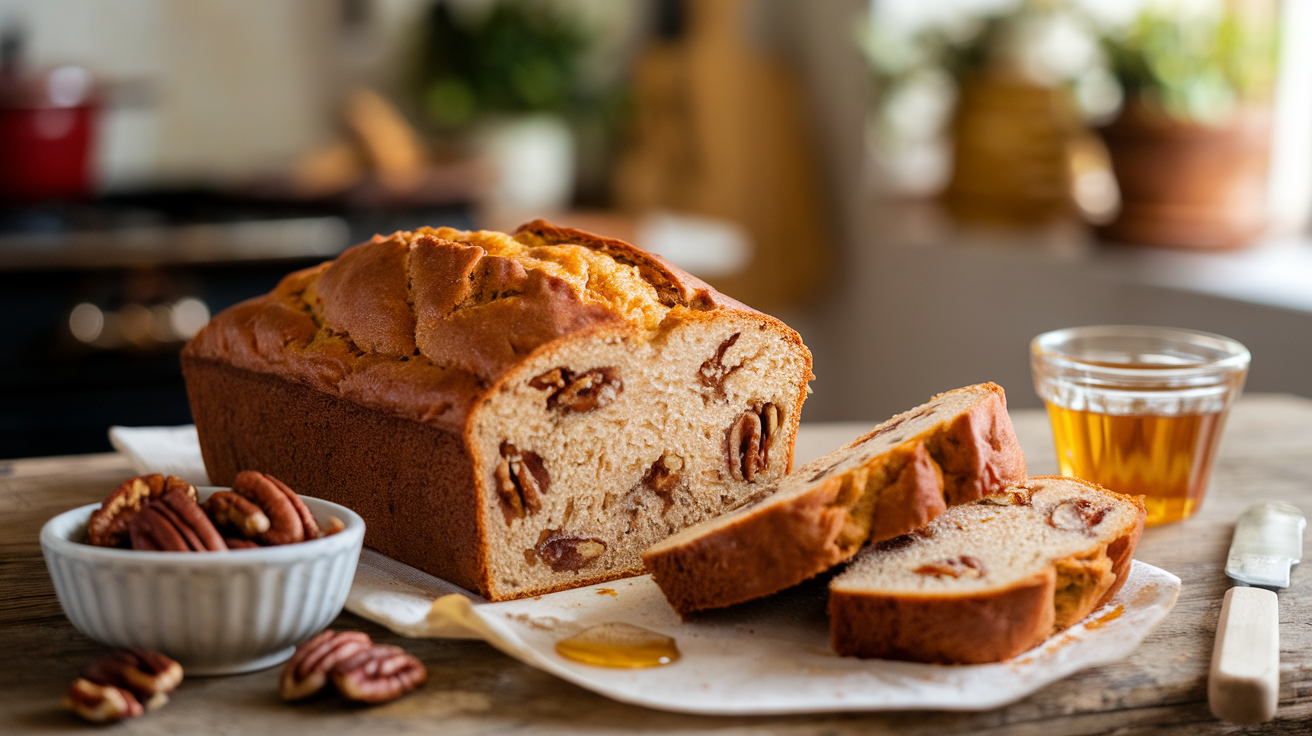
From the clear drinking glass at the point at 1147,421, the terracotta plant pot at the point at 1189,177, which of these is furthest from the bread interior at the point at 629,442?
the terracotta plant pot at the point at 1189,177

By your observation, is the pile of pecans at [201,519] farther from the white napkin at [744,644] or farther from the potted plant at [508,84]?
the potted plant at [508,84]

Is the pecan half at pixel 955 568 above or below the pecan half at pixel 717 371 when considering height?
below

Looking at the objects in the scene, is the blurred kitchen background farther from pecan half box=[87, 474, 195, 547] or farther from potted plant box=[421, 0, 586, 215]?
pecan half box=[87, 474, 195, 547]

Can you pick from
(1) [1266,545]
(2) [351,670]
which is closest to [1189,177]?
(1) [1266,545]

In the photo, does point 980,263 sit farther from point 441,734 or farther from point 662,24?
point 441,734

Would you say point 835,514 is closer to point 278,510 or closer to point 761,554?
point 761,554

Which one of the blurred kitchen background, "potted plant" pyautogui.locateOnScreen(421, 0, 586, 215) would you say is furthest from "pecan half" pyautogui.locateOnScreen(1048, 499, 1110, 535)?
"potted plant" pyautogui.locateOnScreen(421, 0, 586, 215)
